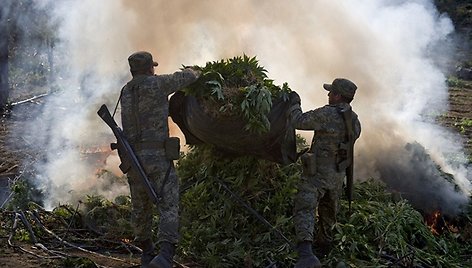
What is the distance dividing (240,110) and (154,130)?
2.98ft

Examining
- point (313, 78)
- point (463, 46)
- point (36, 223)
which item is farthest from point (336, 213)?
point (463, 46)

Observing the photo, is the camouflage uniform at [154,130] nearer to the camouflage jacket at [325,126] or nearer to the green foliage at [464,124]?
the camouflage jacket at [325,126]

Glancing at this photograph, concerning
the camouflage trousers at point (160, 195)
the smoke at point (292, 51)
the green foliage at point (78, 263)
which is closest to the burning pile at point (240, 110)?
the camouflage trousers at point (160, 195)

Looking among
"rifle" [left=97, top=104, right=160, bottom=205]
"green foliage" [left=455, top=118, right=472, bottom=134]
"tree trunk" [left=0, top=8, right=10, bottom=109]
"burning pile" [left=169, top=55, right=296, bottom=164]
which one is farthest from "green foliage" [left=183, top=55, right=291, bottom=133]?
"tree trunk" [left=0, top=8, right=10, bottom=109]

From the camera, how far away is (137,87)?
609 centimetres

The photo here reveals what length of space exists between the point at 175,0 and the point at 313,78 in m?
3.03

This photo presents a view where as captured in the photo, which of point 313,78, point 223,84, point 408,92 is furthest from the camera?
point 408,92

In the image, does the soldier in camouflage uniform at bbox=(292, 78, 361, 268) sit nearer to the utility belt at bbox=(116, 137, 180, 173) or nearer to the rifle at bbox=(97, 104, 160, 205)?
the utility belt at bbox=(116, 137, 180, 173)

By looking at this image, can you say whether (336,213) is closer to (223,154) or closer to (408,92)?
(223,154)

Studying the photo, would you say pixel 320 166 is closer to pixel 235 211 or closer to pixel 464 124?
pixel 235 211

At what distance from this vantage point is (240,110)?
6.36 m

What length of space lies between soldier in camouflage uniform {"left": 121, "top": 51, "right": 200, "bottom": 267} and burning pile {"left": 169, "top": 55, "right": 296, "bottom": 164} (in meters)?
0.39

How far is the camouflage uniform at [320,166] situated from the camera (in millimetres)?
6211

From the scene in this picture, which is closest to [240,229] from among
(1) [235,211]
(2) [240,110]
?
(1) [235,211]
